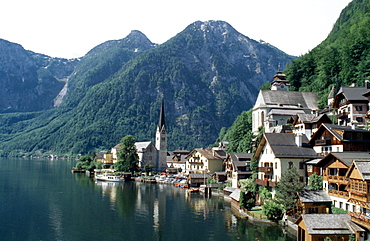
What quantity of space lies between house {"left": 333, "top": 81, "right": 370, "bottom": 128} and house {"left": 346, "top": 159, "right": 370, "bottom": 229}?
95.9 ft

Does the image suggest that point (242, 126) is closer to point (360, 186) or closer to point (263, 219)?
point (263, 219)

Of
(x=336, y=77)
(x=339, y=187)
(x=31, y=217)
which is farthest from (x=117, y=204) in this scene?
(x=336, y=77)

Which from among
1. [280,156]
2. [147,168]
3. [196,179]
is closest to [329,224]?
[280,156]

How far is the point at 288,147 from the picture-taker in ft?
176

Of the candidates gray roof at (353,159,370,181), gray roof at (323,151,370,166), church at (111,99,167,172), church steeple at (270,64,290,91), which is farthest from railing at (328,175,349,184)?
church at (111,99,167,172)

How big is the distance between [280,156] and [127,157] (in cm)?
7515

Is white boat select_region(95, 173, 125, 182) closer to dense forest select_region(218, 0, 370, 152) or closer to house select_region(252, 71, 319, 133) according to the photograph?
dense forest select_region(218, 0, 370, 152)

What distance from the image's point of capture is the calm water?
43.1 meters

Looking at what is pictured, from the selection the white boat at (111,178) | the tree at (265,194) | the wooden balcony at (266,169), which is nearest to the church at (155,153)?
the white boat at (111,178)

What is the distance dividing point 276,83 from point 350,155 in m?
79.3

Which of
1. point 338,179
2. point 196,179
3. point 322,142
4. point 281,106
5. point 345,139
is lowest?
point 196,179

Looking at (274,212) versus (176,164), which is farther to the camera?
(176,164)

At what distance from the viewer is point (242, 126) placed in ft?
326

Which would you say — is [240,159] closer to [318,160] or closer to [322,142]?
[322,142]
